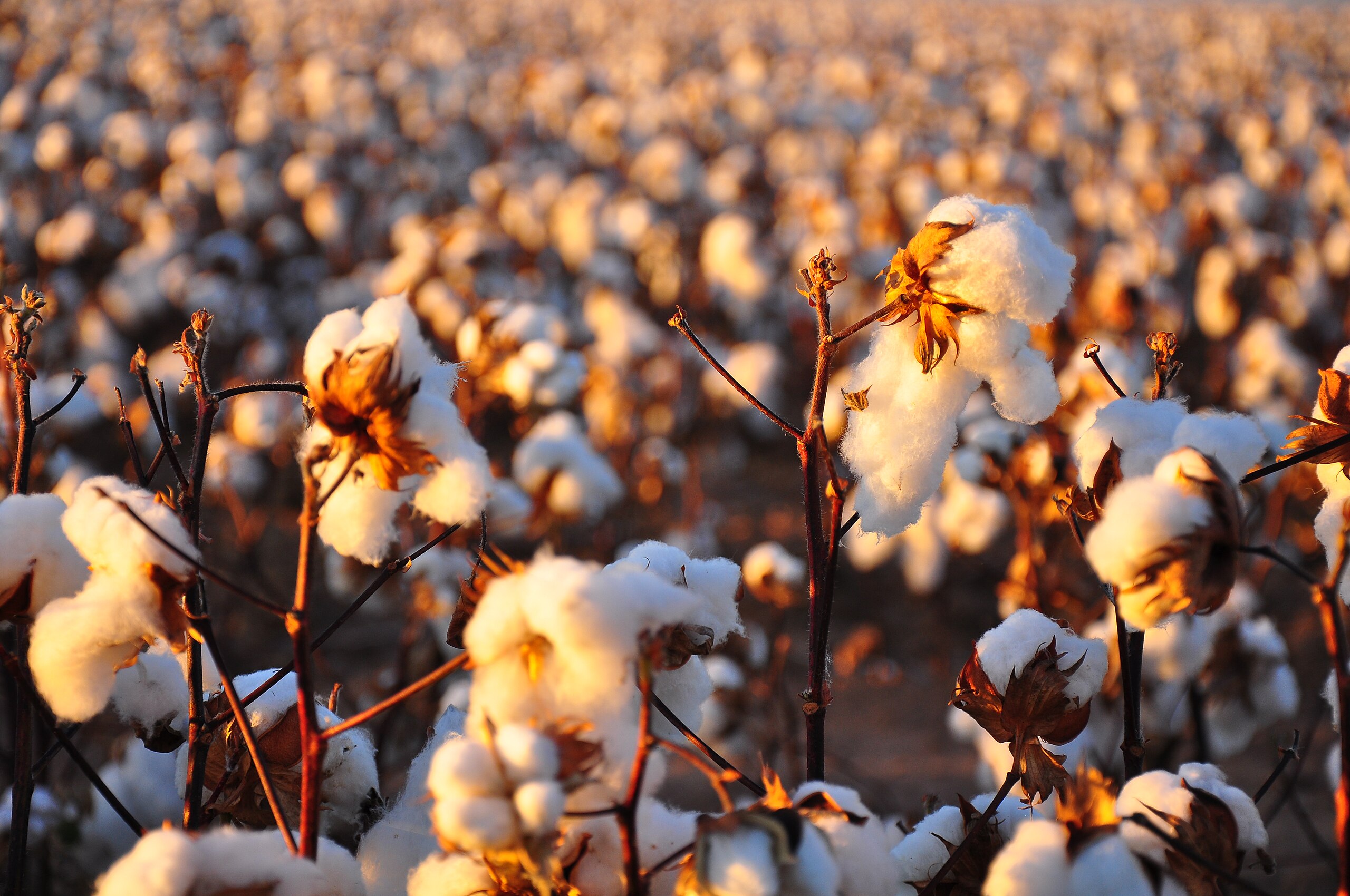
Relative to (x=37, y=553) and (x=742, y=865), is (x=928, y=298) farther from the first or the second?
(x=37, y=553)

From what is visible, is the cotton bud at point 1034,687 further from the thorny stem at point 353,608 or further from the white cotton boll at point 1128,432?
the thorny stem at point 353,608

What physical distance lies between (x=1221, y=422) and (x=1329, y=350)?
13.3ft

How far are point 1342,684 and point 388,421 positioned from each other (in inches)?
23.7

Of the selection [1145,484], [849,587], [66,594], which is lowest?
[1145,484]

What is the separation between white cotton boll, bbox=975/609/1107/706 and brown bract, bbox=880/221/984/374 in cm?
26

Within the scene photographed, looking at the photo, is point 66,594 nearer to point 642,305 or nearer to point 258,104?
point 642,305

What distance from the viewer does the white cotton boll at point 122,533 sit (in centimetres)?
73

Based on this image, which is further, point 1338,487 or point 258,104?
point 258,104

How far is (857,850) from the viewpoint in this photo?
67 centimetres

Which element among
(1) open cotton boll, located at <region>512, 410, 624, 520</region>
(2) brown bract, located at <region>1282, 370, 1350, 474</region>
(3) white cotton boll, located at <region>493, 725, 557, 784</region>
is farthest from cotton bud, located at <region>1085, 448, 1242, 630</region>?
(1) open cotton boll, located at <region>512, 410, 624, 520</region>

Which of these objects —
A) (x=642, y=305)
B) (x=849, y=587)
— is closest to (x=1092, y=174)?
(x=642, y=305)

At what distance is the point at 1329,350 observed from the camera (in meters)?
4.27

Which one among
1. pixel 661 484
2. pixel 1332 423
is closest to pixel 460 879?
pixel 1332 423

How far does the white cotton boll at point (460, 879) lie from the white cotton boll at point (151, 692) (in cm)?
36
